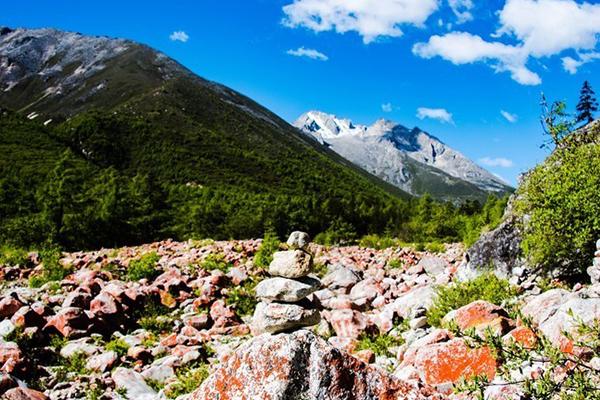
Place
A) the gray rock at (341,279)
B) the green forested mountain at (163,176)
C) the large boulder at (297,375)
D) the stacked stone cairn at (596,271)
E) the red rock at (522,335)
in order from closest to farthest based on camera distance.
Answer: the large boulder at (297,375), the red rock at (522,335), the stacked stone cairn at (596,271), the gray rock at (341,279), the green forested mountain at (163,176)

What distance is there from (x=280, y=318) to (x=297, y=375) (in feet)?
8.34

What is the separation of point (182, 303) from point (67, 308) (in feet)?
10.1

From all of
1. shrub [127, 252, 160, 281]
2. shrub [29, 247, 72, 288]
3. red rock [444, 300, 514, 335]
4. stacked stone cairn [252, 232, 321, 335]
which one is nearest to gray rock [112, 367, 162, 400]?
stacked stone cairn [252, 232, 321, 335]

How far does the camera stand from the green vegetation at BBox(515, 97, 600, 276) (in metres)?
11.1

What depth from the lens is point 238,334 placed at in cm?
1107

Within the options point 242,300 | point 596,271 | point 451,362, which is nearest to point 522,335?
point 451,362

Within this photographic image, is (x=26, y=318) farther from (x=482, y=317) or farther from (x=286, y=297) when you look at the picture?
(x=482, y=317)

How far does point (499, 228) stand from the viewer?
45.2 feet

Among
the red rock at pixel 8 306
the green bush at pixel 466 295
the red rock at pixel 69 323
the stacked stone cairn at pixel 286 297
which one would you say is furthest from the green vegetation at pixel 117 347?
the green bush at pixel 466 295

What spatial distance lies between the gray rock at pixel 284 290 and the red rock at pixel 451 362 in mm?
2026

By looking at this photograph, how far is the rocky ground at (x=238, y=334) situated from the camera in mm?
4820

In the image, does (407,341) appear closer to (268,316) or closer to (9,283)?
(268,316)

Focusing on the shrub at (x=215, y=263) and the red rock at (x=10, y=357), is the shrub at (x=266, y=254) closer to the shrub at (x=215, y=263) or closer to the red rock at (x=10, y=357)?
the shrub at (x=215, y=263)

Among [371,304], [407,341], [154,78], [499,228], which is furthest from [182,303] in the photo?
[154,78]
